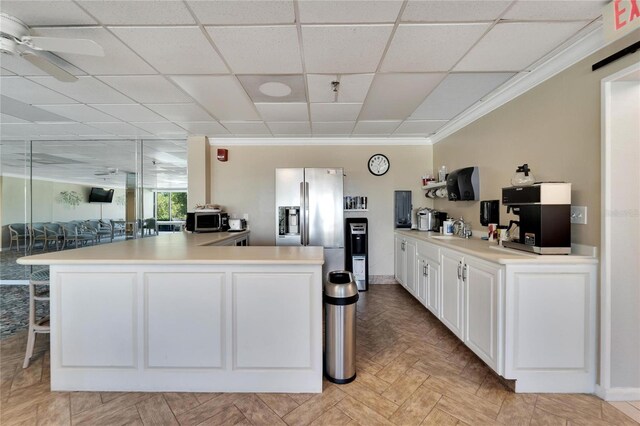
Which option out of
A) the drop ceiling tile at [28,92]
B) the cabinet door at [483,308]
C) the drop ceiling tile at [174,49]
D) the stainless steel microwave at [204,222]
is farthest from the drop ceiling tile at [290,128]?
the cabinet door at [483,308]

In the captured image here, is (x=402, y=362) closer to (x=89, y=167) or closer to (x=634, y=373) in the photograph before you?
(x=634, y=373)

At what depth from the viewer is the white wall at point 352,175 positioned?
4660mm

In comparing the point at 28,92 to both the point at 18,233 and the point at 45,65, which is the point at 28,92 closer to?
the point at 45,65

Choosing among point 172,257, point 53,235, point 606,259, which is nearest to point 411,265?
point 606,259

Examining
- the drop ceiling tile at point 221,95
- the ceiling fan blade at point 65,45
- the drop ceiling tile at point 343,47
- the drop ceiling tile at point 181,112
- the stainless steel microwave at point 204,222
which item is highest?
the drop ceiling tile at point 181,112

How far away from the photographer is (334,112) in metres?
3.32

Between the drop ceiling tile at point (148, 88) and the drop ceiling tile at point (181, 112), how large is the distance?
0.14 metres

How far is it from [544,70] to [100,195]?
1027cm

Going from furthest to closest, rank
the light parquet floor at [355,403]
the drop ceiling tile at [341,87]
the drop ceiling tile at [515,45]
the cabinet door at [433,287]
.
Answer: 1. the cabinet door at [433,287]
2. the drop ceiling tile at [341,87]
3. the drop ceiling tile at [515,45]
4. the light parquet floor at [355,403]

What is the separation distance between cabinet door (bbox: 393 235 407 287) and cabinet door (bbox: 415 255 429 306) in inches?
21.2

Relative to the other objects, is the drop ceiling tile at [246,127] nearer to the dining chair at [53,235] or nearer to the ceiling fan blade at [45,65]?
the ceiling fan blade at [45,65]

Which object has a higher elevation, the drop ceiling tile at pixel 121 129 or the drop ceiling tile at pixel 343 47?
the drop ceiling tile at pixel 121 129

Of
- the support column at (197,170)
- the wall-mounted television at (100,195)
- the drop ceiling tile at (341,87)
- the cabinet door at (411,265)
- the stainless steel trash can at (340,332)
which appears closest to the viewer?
the stainless steel trash can at (340,332)

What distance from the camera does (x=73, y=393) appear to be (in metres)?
1.95
